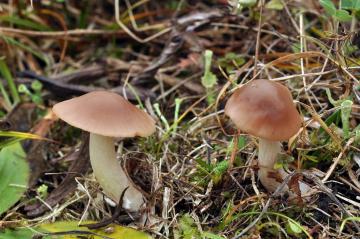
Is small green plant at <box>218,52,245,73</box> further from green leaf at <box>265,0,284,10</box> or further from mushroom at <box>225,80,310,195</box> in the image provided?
mushroom at <box>225,80,310,195</box>

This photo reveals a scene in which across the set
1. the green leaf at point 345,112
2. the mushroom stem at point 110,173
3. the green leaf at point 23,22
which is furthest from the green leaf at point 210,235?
the green leaf at point 23,22

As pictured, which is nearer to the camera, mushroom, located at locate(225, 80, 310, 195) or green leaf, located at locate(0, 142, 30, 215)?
mushroom, located at locate(225, 80, 310, 195)

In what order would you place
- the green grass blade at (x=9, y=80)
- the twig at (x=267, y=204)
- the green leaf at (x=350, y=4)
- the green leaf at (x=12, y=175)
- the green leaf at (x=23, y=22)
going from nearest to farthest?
the twig at (x=267, y=204)
the green leaf at (x=12, y=175)
the green leaf at (x=350, y=4)
the green grass blade at (x=9, y=80)
the green leaf at (x=23, y=22)

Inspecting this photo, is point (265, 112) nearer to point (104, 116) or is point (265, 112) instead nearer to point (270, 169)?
point (270, 169)

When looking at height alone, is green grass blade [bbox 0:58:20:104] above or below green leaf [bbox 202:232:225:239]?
above

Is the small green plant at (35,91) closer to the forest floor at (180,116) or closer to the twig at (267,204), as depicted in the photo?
the forest floor at (180,116)

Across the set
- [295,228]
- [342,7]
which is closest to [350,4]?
[342,7]

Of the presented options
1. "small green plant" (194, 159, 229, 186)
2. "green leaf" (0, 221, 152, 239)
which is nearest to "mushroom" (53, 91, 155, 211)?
"green leaf" (0, 221, 152, 239)

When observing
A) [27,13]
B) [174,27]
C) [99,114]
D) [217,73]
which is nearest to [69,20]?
[27,13]
